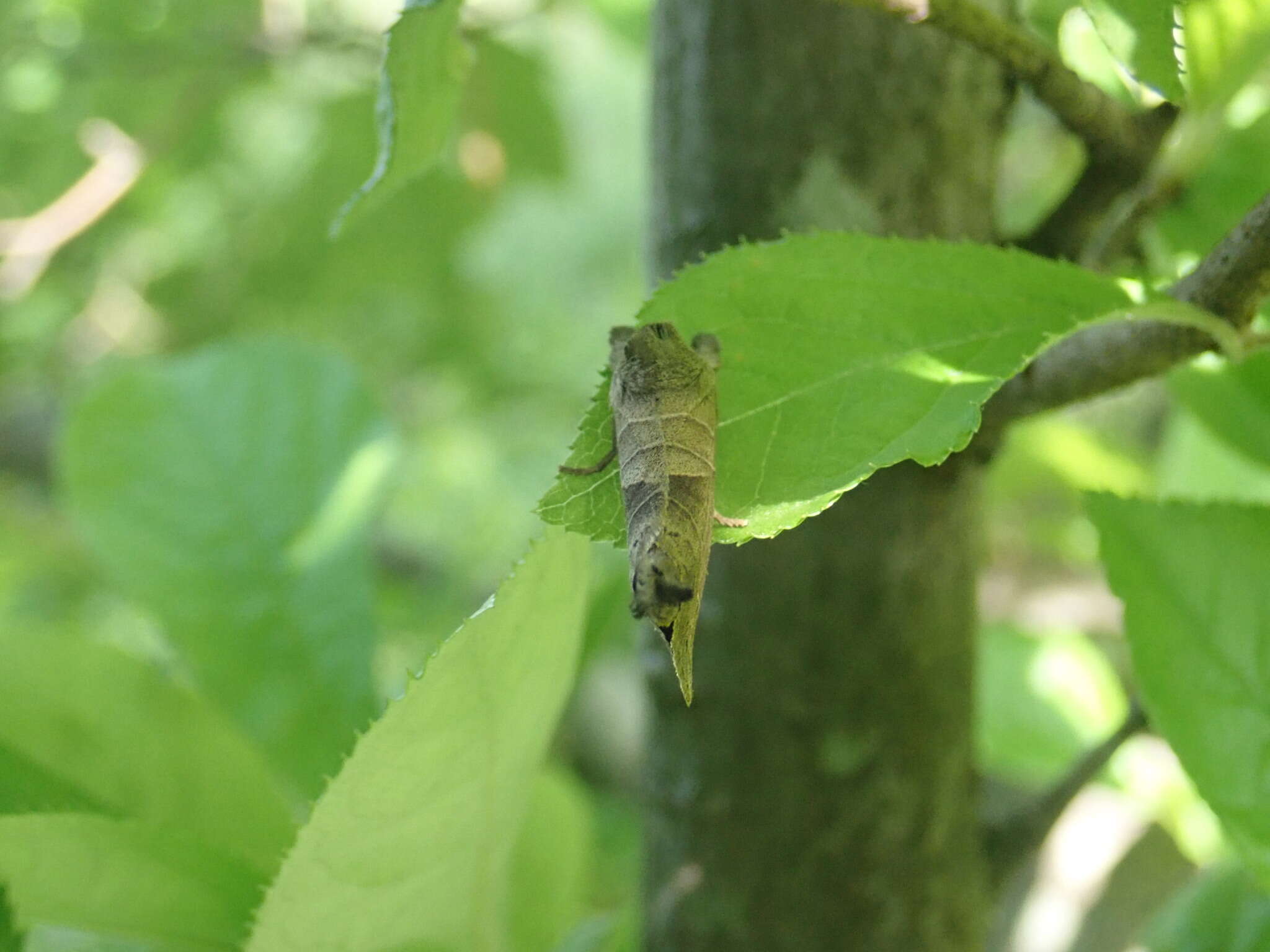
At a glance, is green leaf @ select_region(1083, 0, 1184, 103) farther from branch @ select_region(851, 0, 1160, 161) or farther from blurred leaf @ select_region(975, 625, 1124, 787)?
blurred leaf @ select_region(975, 625, 1124, 787)

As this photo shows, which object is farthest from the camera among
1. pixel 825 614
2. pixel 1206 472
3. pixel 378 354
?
pixel 378 354

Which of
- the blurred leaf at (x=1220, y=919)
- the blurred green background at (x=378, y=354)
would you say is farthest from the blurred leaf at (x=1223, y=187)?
the blurred leaf at (x=1220, y=919)

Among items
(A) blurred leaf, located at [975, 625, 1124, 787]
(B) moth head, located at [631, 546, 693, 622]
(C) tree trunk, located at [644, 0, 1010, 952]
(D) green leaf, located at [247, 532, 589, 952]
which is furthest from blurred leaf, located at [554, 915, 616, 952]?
(A) blurred leaf, located at [975, 625, 1124, 787]

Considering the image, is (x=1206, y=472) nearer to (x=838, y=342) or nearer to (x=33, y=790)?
(x=838, y=342)

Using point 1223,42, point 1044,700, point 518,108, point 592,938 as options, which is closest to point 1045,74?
point 1223,42

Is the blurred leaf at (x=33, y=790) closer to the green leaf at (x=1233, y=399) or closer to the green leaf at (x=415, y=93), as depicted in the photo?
the green leaf at (x=415, y=93)

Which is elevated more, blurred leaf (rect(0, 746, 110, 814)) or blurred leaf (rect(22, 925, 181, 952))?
blurred leaf (rect(0, 746, 110, 814))

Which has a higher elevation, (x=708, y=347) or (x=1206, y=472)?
(x=1206, y=472)
